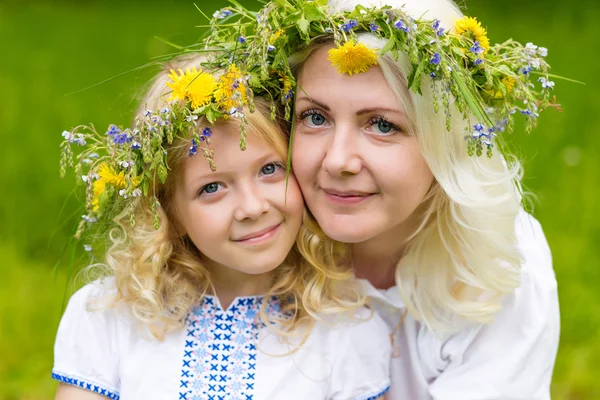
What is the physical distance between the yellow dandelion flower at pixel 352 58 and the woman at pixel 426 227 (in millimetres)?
29

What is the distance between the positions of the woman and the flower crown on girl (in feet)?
0.23

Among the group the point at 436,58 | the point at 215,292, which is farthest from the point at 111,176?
the point at 436,58

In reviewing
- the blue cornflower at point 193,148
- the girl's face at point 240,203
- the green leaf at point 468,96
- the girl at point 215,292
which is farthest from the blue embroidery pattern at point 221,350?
the green leaf at point 468,96

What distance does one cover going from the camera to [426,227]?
2.89 metres

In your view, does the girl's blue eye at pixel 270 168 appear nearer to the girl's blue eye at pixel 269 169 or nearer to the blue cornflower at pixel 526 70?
the girl's blue eye at pixel 269 169

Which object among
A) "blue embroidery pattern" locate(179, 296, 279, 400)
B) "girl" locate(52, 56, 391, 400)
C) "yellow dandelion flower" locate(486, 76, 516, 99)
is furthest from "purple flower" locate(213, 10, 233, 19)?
"blue embroidery pattern" locate(179, 296, 279, 400)

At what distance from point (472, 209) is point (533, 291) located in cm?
46

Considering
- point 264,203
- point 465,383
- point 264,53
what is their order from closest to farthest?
point 264,53
point 264,203
point 465,383

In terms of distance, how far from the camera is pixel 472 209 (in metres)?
2.70

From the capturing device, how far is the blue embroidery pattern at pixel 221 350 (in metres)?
2.69

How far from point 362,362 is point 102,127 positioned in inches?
139

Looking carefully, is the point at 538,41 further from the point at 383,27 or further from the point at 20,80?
the point at 383,27

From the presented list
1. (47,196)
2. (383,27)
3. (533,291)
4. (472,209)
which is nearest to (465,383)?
(533,291)

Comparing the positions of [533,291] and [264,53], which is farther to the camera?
[533,291]
